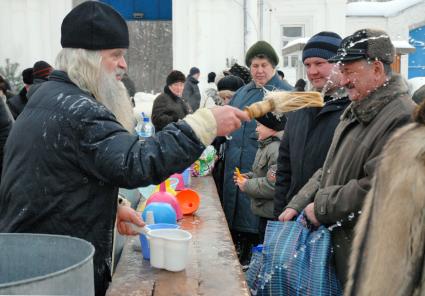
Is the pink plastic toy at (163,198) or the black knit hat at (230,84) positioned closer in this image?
the pink plastic toy at (163,198)

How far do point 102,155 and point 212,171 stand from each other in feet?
11.5

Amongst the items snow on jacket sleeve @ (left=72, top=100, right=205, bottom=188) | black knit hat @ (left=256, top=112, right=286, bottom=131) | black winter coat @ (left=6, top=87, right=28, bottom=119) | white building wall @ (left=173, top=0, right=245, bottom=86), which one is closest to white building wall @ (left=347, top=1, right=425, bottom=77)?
white building wall @ (left=173, top=0, right=245, bottom=86)

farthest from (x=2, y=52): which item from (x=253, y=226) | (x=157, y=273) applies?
(x=157, y=273)

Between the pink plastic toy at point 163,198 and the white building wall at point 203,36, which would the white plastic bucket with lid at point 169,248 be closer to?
the pink plastic toy at point 163,198

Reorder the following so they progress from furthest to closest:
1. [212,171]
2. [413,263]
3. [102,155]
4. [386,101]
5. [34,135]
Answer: [212,171]
[386,101]
[34,135]
[102,155]
[413,263]

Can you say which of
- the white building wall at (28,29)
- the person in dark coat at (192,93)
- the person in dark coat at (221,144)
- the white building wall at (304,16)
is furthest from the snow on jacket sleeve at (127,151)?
the white building wall at (304,16)

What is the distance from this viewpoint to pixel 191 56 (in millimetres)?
14055

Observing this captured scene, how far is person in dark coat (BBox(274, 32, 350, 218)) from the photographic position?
3238 millimetres

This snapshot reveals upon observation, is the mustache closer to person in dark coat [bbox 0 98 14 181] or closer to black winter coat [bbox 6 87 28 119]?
person in dark coat [bbox 0 98 14 181]

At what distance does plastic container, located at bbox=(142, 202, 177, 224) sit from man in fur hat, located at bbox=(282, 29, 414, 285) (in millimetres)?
714

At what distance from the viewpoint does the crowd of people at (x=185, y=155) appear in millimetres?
1666

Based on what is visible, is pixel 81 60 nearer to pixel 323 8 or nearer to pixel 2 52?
pixel 2 52

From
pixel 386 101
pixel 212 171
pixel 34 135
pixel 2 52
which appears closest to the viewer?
→ pixel 34 135

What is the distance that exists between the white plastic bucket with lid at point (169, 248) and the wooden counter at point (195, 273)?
0.14ft
